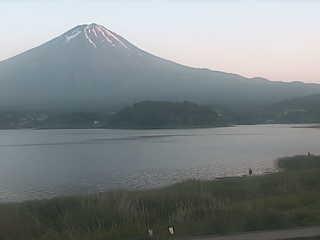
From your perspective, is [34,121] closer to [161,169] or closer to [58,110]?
[58,110]

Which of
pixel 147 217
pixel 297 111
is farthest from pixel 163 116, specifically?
pixel 147 217

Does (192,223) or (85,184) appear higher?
(192,223)

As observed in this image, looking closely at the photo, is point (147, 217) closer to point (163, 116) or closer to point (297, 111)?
point (163, 116)

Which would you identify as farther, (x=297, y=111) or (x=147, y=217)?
(x=297, y=111)

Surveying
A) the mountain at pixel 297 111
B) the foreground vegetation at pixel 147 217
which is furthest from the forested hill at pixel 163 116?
the foreground vegetation at pixel 147 217

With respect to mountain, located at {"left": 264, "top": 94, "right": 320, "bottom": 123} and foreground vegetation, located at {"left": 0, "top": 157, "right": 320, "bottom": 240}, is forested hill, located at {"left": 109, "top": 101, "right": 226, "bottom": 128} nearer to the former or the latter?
mountain, located at {"left": 264, "top": 94, "right": 320, "bottom": 123}

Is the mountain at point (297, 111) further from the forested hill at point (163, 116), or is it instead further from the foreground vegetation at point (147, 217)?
the foreground vegetation at point (147, 217)

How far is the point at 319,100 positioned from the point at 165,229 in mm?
114583

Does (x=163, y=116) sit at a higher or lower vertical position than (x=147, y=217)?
higher

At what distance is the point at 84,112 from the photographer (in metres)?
116

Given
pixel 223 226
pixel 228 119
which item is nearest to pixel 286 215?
pixel 223 226

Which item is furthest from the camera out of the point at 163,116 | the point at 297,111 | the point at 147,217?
the point at 297,111

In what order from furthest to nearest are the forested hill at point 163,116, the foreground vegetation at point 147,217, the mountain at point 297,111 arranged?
the mountain at point 297,111, the forested hill at point 163,116, the foreground vegetation at point 147,217

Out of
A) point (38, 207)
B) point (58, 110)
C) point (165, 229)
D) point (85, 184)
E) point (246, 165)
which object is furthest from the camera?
point (58, 110)
